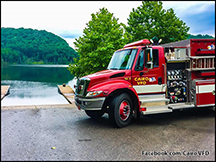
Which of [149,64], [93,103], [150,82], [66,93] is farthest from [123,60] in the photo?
[66,93]

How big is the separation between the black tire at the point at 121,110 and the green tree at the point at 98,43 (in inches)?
514

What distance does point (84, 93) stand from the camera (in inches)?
285

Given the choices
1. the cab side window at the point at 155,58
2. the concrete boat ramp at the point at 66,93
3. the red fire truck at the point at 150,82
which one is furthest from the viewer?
the concrete boat ramp at the point at 66,93

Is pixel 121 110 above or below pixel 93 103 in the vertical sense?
below

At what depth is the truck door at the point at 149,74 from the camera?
299 inches

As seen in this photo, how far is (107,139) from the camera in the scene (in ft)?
19.6

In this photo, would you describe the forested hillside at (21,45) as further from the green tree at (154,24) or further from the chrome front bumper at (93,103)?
the green tree at (154,24)

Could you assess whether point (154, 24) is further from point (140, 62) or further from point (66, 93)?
point (140, 62)

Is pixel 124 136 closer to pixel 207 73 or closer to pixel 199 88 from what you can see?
pixel 199 88

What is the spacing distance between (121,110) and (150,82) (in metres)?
1.49

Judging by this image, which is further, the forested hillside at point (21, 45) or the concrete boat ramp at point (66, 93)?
the concrete boat ramp at point (66, 93)

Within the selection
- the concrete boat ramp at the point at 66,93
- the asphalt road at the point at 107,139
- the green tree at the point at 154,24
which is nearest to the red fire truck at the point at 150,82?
the asphalt road at the point at 107,139

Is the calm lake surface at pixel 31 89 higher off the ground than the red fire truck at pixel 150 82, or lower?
lower

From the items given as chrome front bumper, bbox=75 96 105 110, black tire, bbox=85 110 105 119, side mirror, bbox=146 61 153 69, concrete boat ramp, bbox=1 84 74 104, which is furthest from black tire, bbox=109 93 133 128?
concrete boat ramp, bbox=1 84 74 104
